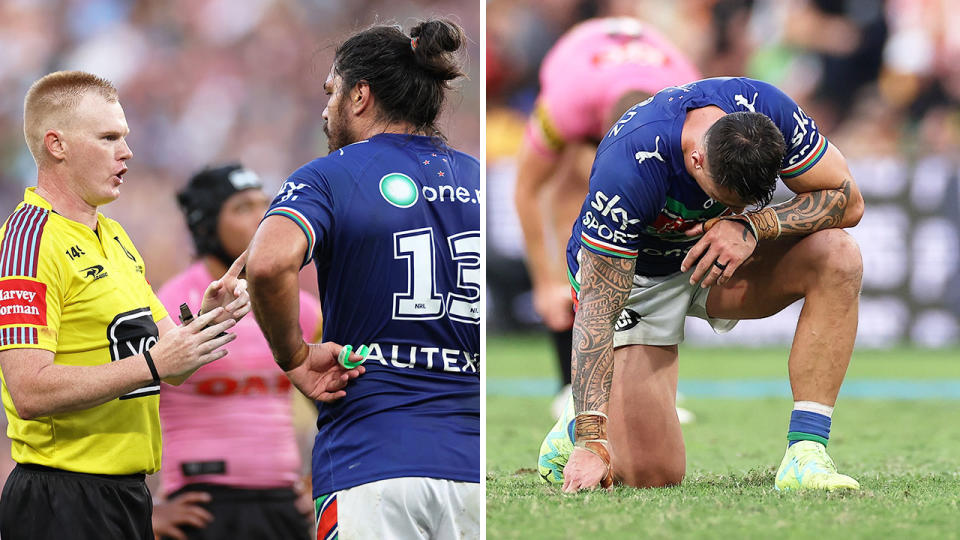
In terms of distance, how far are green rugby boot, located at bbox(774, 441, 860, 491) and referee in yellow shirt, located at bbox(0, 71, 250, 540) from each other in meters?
1.62

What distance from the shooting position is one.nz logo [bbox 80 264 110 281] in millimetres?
2723

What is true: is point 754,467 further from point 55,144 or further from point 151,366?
point 55,144

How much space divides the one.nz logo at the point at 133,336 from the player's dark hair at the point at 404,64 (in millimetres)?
780

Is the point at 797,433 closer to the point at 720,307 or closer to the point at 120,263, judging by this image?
the point at 720,307

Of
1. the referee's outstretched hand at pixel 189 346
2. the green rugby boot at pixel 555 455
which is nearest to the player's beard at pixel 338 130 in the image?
the referee's outstretched hand at pixel 189 346

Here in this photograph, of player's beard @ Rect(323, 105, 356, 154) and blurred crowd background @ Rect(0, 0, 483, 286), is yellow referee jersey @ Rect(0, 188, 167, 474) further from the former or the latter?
blurred crowd background @ Rect(0, 0, 483, 286)

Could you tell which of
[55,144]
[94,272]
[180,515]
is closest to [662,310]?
[180,515]

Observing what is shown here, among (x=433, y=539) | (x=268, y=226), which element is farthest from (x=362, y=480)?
(x=268, y=226)

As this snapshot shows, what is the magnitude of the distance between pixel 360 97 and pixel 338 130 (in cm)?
11

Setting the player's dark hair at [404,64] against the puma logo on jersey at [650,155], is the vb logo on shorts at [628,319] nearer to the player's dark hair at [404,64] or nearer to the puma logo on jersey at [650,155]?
the puma logo on jersey at [650,155]

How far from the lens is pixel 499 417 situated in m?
5.66

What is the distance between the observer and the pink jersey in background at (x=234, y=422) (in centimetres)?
372

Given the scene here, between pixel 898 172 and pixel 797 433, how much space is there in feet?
21.7

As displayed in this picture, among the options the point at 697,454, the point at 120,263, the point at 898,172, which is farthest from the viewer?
the point at 898,172
